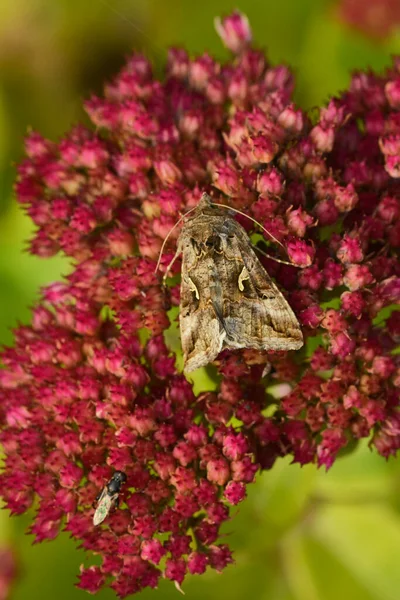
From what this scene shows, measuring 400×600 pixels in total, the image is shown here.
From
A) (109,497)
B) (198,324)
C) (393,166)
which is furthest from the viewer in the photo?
(393,166)

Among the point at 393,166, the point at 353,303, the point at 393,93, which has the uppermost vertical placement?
the point at 393,93

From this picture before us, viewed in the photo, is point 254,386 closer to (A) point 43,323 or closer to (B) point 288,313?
(B) point 288,313

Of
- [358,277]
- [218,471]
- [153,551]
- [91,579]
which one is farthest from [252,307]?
[91,579]

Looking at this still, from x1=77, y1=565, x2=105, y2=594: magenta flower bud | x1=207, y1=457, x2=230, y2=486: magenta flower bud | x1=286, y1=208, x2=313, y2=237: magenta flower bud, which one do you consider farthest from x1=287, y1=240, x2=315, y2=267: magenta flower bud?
x1=77, y1=565, x2=105, y2=594: magenta flower bud

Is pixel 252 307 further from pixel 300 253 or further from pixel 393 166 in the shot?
pixel 393 166

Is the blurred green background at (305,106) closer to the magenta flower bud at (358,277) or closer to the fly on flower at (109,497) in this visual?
the fly on flower at (109,497)
